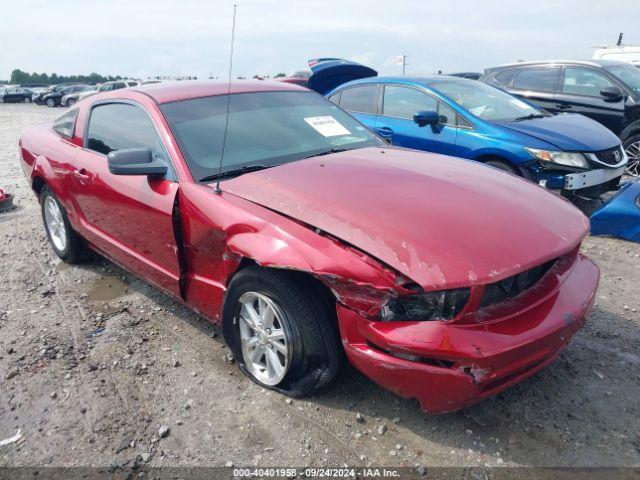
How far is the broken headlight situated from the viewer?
6.86 feet

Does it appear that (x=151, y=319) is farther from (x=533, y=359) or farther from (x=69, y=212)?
(x=533, y=359)

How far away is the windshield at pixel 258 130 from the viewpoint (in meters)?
3.02

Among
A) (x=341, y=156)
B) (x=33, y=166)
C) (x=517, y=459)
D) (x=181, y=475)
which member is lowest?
(x=181, y=475)

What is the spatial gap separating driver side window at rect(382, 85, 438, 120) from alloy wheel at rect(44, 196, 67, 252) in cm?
371

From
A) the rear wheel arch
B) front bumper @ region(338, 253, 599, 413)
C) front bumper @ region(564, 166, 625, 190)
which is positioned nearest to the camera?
front bumper @ region(338, 253, 599, 413)

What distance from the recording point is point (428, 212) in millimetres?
2395

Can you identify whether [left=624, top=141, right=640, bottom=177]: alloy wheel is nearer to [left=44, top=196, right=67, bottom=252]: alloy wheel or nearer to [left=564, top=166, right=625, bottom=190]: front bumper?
[left=564, top=166, right=625, bottom=190]: front bumper

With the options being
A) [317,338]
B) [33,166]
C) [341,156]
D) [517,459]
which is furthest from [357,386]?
[33,166]

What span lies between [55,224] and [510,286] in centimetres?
402

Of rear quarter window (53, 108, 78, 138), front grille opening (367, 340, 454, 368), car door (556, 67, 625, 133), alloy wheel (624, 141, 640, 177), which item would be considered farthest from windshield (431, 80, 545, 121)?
front grille opening (367, 340, 454, 368)

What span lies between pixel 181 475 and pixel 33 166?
3.47m

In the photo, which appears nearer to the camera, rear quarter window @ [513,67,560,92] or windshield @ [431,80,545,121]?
windshield @ [431,80,545,121]

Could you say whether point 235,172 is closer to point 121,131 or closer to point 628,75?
point 121,131

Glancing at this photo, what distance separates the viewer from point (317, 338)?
7.74ft
